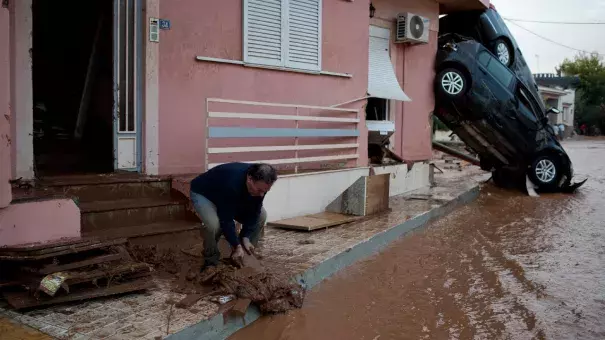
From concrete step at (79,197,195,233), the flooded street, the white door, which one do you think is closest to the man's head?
the flooded street

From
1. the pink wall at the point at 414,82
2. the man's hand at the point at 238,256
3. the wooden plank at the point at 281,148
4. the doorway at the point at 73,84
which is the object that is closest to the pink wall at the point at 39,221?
the man's hand at the point at 238,256

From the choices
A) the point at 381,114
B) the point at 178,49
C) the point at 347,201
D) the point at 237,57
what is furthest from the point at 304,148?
the point at 381,114

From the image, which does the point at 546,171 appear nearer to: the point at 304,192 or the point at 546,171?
the point at 546,171

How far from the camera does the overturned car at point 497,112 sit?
11.3m

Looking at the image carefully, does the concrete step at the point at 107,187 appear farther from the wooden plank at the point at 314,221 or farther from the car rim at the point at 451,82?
the car rim at the point at 451,82

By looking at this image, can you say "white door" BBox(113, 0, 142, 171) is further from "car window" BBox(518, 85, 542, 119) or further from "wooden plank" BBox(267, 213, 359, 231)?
"car window" BBox(518, 85, 542, 119)

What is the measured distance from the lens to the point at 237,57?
290 inches

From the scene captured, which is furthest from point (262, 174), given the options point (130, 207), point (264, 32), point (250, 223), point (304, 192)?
point (264, 32)

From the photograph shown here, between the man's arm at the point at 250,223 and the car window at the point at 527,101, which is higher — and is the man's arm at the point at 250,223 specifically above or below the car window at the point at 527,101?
below

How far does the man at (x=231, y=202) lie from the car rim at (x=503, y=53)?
9.97 meters

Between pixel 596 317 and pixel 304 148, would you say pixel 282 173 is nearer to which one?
pixel 304 148

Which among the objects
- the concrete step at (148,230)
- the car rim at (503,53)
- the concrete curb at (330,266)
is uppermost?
the car rim at (503,53)

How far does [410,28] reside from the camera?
10922 mm

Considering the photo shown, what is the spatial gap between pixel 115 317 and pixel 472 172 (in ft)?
47.2
